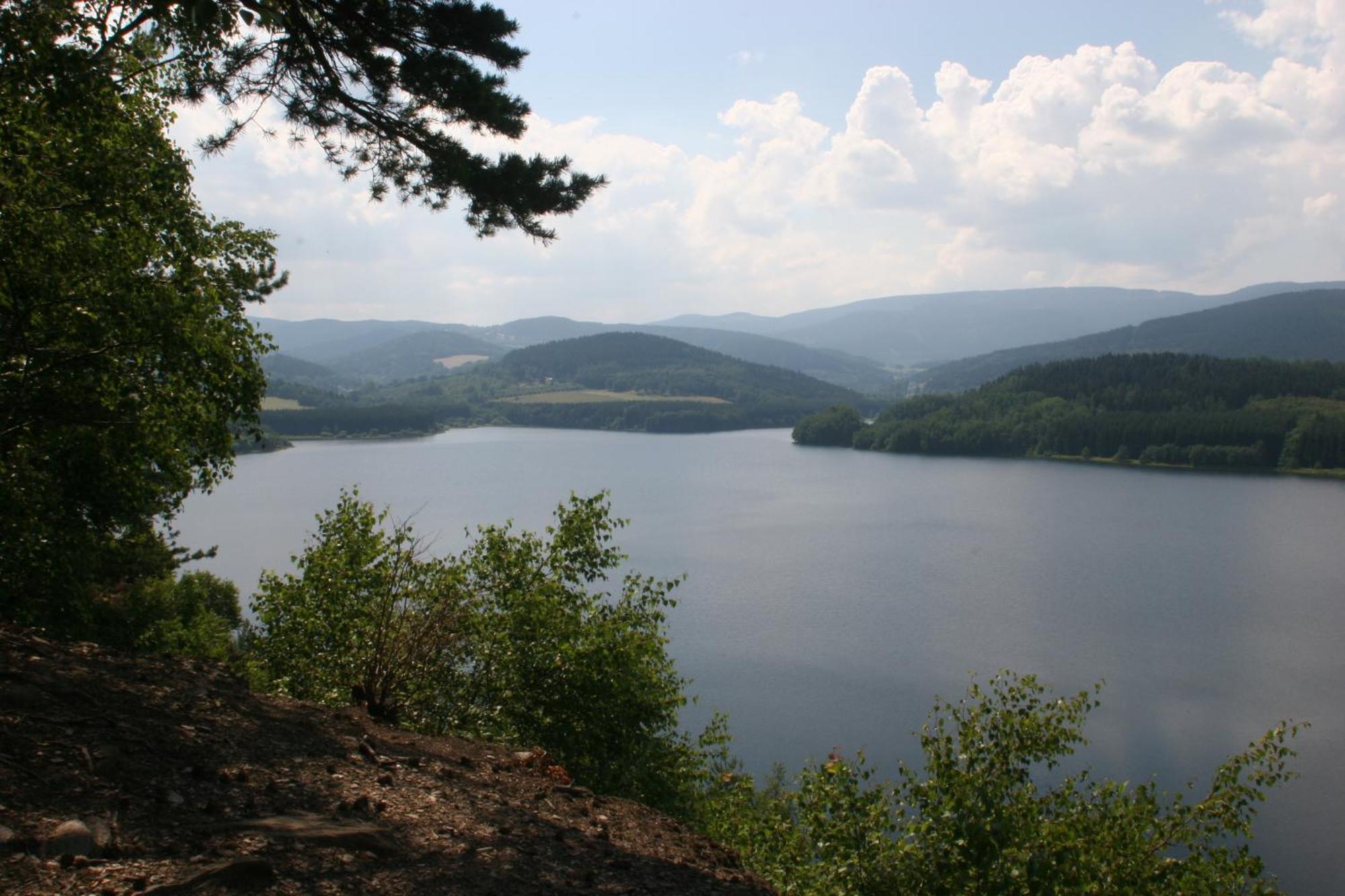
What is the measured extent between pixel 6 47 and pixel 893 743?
2156 cm

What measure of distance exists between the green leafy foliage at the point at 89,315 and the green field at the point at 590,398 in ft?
504

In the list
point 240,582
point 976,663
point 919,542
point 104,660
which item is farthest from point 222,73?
point 919,542

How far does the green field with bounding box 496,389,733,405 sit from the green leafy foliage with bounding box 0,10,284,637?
153529 millimetres

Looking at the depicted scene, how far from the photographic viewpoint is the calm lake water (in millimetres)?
23406

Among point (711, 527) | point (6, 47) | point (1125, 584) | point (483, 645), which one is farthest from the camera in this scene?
point (711, 527)

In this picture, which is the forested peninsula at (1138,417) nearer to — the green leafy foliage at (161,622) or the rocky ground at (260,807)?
the green leafy foliage at (161,622)

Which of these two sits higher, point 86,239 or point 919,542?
point 86,239

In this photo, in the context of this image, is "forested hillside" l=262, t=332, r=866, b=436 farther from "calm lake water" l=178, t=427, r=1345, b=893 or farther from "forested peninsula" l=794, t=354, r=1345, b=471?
"calm lake water" l=178, t=427, r=1345, b=893

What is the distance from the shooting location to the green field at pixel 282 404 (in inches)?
5079

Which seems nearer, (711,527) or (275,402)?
(711,527)

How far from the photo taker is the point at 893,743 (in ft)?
74.0

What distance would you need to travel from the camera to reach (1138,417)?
10006 centimetres

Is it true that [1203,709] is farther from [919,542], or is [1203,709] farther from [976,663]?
[919,542]

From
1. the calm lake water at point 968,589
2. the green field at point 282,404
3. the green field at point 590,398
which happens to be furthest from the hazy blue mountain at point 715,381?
the calm lake water at point 968,589
